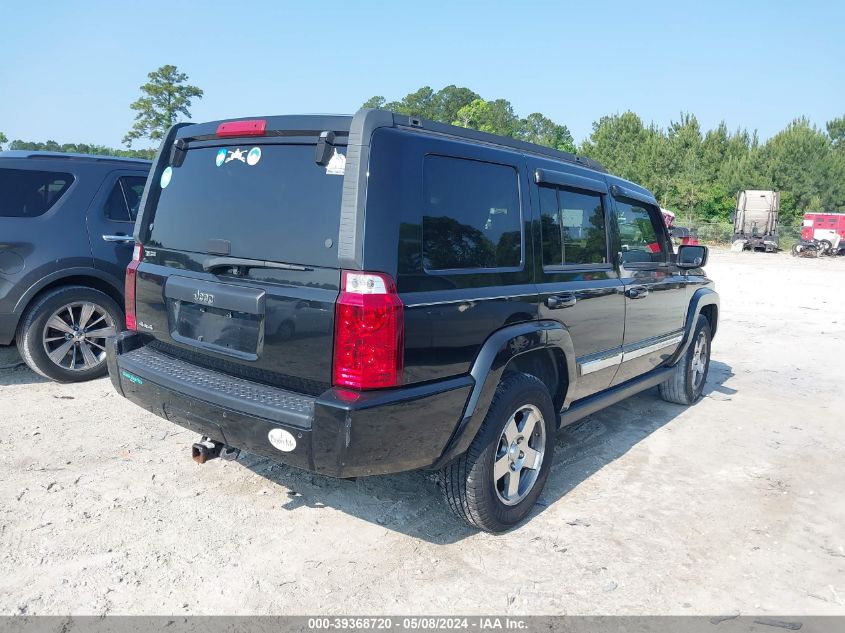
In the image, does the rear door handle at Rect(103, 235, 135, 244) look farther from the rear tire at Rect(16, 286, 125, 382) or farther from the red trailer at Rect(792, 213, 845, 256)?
the red trailer at Rect(792, 213, 845, 256)

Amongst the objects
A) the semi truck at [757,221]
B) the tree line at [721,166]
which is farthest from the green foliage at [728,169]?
the semi truck at [757,221]

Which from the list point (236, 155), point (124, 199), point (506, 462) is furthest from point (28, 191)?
point (506, 462)

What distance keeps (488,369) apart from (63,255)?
170 inches

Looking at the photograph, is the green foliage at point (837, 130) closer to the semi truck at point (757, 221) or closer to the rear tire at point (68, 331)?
the semi truck at point (757, 221)

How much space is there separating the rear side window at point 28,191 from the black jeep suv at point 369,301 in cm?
244

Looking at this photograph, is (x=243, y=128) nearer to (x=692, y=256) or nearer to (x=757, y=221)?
(x=692, y=256)

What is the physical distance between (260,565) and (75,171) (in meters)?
4.43

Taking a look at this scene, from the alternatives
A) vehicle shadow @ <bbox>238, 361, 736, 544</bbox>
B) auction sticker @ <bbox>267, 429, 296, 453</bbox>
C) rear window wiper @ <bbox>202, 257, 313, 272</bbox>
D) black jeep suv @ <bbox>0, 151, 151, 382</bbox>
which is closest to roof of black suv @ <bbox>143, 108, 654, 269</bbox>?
rear window wiper @ <bbox>202, 257, 313, 272</bbox>

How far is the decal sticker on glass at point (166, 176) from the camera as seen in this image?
3.57m

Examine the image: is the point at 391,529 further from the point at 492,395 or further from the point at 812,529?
the point at 812,529

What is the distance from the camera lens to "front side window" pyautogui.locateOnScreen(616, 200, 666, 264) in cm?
459

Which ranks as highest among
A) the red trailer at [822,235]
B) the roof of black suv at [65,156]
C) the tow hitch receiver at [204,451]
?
the red trailer at [822,235]

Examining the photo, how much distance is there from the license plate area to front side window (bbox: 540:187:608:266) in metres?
1.69

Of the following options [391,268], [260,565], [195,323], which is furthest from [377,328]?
[260,565]
